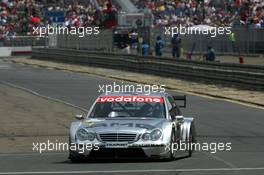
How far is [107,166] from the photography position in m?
14.2

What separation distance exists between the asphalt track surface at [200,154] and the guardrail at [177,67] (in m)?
2.95

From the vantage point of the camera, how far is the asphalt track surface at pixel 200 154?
13539mm

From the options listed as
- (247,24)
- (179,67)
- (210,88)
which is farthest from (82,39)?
(210,88)

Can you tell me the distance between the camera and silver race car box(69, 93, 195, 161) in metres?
14.3

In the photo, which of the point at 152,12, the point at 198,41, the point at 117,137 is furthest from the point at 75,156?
the point at 152,12

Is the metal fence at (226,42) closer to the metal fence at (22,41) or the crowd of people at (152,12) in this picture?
the crowd of people at (152,12)

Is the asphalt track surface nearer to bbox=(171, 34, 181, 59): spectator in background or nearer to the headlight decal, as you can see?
the headlight decal

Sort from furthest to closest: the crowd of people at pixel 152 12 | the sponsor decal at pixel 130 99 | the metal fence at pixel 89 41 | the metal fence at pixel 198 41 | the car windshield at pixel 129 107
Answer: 1. the metal fence at pixel 89 41
2. the crowd of people at pixel 152 12
3. the metal fence at pixel 198 41
4. the sponsor decal at pixel 130 99
5. the car windshield at pixel 129 107

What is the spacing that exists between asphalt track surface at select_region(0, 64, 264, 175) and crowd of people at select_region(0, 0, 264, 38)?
61.2 feet

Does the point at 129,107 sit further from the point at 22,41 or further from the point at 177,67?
the point at 22,41

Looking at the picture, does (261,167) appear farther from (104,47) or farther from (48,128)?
(104,47)

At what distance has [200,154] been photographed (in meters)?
16.6

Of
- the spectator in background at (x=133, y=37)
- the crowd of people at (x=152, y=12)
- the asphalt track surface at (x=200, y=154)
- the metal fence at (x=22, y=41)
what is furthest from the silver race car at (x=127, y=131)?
the metal fence at (x=22, y=41)

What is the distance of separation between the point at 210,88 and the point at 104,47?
828 inches
